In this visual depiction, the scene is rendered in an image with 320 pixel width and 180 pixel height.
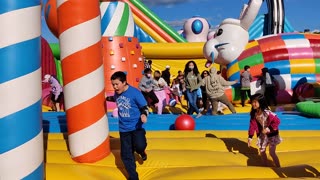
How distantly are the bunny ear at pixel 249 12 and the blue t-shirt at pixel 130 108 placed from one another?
411 centimetres

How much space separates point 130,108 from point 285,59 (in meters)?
5.13

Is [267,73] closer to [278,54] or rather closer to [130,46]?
[278,54]

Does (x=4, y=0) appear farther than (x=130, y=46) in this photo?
No

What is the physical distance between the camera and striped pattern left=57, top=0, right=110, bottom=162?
2846 millimetres

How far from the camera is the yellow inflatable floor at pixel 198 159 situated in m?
2.61

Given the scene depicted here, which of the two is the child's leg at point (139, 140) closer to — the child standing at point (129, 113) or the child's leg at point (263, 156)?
the child standing at point (129, 113)

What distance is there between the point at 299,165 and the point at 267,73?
4.14 meters

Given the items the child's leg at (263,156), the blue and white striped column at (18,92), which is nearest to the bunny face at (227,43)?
the child's leg at (263,156)

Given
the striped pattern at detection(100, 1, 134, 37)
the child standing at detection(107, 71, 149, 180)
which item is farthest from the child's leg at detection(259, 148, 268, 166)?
the striped pattern at detection(100, 1, 134, 37)

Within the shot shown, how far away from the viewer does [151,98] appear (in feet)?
18.5

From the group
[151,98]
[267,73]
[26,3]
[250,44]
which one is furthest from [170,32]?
[26,3]

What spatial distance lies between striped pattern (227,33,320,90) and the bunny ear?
1.92 ft

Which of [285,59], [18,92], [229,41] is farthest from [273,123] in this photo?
[285,59]

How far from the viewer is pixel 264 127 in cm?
310
